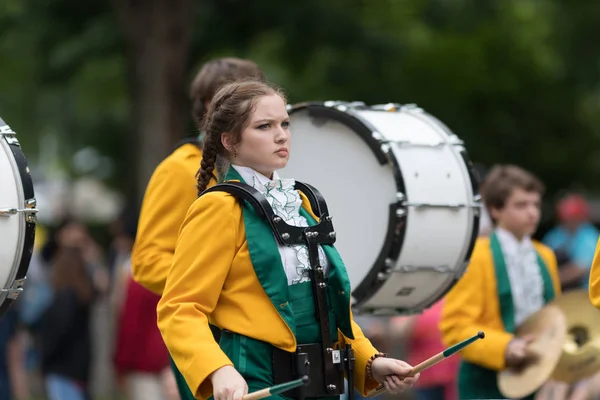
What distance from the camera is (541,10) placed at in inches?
930

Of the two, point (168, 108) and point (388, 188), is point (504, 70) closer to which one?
point (168, 108)

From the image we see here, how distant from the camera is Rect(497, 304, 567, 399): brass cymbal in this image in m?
6.67

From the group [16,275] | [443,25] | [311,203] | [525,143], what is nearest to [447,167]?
[311,203]

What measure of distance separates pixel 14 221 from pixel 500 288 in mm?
2945

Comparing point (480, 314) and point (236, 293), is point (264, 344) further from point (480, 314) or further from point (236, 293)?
point (480, 314)

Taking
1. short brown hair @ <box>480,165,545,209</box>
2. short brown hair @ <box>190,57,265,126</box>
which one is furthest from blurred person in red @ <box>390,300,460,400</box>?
short brown hair @ <box>190,57,265,126</box>

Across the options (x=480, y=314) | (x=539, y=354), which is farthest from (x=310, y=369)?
(x=480, y=314)

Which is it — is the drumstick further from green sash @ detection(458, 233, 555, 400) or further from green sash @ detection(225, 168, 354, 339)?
green sash @ detection(458, 233, 555, 400)

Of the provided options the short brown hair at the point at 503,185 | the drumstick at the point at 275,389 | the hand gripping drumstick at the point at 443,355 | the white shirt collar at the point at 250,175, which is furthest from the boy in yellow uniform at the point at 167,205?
the short brown hair at the point at 503,185

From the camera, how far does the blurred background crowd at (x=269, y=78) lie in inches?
414

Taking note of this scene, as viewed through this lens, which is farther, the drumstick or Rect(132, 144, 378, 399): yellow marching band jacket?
Rect(132, 144, 378, 399): yellow marching band jacket

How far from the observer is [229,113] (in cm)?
451

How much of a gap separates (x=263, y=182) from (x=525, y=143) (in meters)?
18.7

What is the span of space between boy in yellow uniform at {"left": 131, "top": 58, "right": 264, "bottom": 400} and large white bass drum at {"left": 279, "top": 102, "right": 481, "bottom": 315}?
0.64 m
